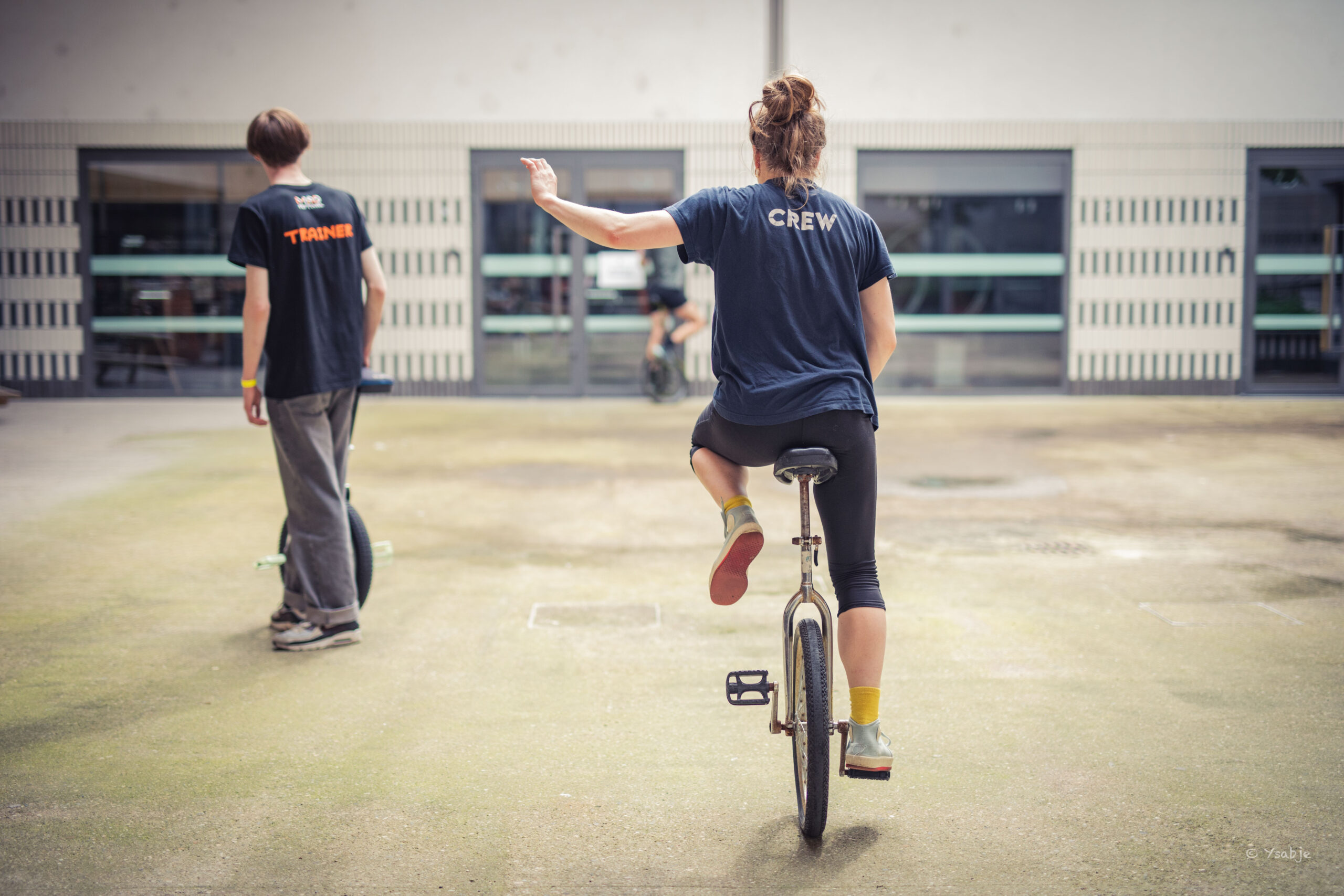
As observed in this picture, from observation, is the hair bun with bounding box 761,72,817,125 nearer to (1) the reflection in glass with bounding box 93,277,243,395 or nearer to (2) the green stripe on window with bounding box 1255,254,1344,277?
(1) the reflection in glass with bounding box 93,277,243,395

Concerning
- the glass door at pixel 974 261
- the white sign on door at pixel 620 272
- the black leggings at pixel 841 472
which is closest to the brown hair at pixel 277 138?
the black leggings at pixel 841 472

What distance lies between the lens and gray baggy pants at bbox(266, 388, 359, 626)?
4.46m

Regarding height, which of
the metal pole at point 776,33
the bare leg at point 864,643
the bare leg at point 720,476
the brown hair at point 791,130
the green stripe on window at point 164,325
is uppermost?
the metal pole at point 776,33

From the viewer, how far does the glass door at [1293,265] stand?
1437 centimetres

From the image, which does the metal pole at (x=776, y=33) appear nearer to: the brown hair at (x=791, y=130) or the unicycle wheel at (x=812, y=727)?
the brown hair at (x=791, y=130)

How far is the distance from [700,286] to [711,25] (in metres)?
3.16

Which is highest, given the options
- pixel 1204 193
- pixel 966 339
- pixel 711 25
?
pixel 711 25

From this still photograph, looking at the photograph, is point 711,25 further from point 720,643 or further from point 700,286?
point 720,643

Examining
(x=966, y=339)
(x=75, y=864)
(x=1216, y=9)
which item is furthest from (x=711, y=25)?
(x=75, y=864)

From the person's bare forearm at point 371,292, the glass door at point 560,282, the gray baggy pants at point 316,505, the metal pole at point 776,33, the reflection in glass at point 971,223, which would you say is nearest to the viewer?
the gray baggy pants at point 316,505

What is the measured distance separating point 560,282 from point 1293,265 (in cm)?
912

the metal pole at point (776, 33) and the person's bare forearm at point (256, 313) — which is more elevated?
the metal pole at point (776, 33)

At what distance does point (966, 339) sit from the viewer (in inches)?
577

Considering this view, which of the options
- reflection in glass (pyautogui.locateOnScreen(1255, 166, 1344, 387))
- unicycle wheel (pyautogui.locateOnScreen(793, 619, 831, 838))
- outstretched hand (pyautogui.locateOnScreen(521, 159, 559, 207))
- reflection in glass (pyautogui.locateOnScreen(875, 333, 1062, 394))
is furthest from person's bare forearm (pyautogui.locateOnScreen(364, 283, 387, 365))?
reflection in glass (pyautogui.locateOnScreen(1255, 166, 1344, 387))
